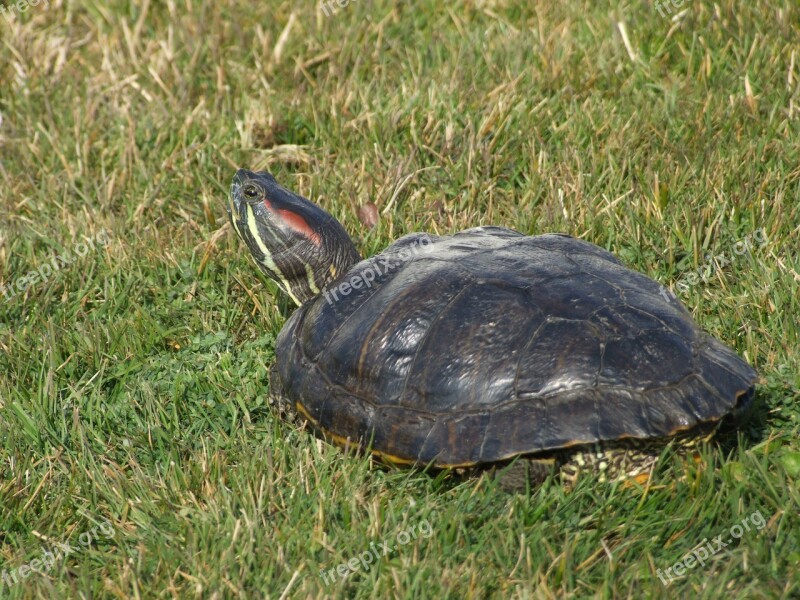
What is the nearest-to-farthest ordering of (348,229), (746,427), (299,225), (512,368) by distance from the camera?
(512,368) → (746,427) → (299,225) → (348,229)

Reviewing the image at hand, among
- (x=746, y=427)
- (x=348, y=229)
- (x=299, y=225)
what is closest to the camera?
(x=746, y=427)

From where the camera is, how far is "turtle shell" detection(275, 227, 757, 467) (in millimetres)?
3473

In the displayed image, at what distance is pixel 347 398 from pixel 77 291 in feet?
7.68

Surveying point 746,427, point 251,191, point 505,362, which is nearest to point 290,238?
point 251,191

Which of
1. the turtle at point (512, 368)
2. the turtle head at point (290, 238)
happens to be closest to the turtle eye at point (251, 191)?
the turtle head at point (290, 238)

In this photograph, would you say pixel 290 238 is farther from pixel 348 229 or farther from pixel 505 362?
pixel 505 362

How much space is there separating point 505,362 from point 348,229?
2.15m

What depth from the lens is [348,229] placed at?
5.51 m

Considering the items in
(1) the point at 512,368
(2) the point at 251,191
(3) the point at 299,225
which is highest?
(2) the point at 251,191

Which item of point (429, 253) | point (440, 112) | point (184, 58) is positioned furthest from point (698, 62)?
point (184, 58)

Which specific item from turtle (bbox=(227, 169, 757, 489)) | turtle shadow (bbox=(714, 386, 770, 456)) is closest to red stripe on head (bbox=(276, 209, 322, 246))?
turtle (bbox=(227, 169, 757, 489))

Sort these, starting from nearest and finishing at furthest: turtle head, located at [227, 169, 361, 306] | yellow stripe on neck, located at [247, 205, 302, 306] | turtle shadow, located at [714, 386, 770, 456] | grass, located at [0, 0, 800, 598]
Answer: grass, located at [0, 0, 800, 598] < turtle shadow, located at [714, 386, 770, 456] < turtle head, located at [227, 169, 361, 306] < yellow stripe on neck, located at [247, 205, 302, 306]

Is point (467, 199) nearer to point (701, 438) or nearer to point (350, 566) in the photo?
point (701, 438)

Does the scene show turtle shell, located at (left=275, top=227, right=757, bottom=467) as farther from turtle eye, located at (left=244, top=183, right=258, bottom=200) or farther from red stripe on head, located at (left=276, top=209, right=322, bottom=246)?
turtle eye, located at (left=244, top=183, right=258, bottom=200)
